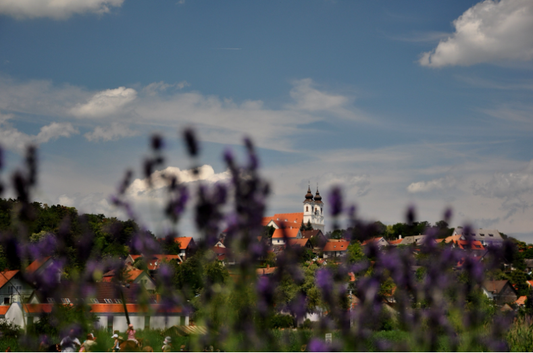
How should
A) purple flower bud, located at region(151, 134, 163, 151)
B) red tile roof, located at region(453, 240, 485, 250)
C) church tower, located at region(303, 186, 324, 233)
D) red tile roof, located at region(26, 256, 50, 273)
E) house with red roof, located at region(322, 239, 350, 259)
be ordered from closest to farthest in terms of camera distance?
purple flower bud, located at region(151, 134, 163, 151) → red tile roof, located at region(26, 256, 50, 273) → house with red roof, located at region(322, 239, 350, 259) → red tile roof, located at region(453, 240, 485, 250) → church tower, located at region(303, 186, 324, 233)

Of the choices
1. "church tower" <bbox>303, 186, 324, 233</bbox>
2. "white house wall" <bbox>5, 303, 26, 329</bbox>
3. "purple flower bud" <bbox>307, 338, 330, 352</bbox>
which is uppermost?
"church tower" <bbox>303, 186, 324, 233</bbox>

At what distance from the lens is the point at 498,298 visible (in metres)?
3.70

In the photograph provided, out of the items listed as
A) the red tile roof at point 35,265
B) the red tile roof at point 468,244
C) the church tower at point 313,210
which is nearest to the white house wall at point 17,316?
the red tile roof at point 35,265

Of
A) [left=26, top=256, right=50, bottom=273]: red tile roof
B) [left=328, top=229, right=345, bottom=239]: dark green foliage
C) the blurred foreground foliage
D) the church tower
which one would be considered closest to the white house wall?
[left=26, top=256, right=50, bottom=273]: red tile roof

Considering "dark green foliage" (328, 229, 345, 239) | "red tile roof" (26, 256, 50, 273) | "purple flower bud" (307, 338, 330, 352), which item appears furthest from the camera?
"red tile roof" (26, 256, 50, 273)

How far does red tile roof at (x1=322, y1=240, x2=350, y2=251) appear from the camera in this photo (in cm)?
336

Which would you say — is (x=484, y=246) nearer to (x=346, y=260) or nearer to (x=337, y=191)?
(x=346, y=260)

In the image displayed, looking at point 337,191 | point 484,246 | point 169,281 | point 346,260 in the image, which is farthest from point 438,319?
point 169,281

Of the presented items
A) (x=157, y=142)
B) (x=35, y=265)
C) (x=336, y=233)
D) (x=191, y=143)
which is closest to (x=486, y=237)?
(x=336, y=233)

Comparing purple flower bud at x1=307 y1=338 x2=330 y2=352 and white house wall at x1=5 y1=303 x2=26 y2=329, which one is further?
white house wall at x1=5 y1=303 x2=26 y2=329

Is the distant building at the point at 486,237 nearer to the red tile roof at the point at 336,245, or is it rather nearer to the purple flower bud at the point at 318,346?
the red tile roof at the point at 336,245

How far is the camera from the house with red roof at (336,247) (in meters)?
3.31

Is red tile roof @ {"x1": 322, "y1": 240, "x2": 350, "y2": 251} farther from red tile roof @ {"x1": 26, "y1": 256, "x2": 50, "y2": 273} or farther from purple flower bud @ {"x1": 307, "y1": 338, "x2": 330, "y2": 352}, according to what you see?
red tile roof @ {"x1": 26, "y1": 256, "x2": 50, "y2": 273}

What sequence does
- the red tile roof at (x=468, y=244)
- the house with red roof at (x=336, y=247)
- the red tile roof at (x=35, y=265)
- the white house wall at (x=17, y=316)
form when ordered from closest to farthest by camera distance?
the red tile roof at (x=35, y=265), the house with red roof at (x=336, y=247), the red tile roof at (x=468, y=244), the white house wall at (x=17, y=316)
